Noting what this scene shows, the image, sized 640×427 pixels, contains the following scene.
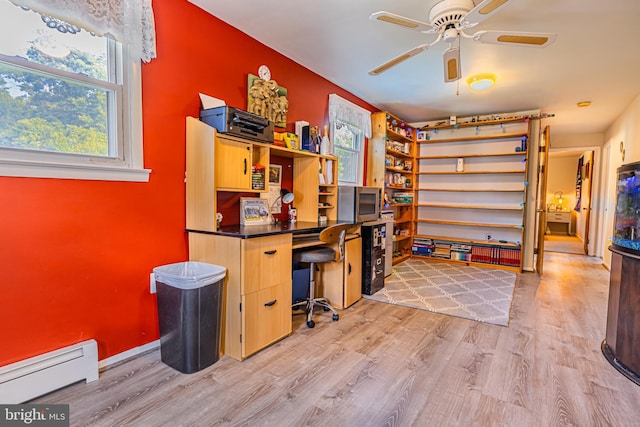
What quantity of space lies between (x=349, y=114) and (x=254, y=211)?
2109mm

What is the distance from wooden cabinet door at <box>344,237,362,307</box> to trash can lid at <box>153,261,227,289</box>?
4.34ft

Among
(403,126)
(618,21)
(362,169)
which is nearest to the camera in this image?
(618,21)

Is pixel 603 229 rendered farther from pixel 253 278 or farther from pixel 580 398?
pixel 253 278

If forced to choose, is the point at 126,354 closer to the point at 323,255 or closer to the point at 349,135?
the point at 323,255

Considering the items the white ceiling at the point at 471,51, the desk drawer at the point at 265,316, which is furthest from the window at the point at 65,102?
the desk drawer at the point at 265,316

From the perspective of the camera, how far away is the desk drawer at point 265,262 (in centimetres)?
208

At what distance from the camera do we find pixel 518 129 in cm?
485

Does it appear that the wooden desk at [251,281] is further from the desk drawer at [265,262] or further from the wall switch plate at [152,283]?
the wall switch plate at [152,283]

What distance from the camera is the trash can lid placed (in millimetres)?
1891

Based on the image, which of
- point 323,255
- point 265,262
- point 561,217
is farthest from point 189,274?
point 561,217

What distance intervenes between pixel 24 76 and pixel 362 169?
11.8ft

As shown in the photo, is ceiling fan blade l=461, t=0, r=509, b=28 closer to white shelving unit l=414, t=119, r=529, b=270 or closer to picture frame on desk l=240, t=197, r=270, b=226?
picture frame on desk l=240, t=197, r=270, b=226

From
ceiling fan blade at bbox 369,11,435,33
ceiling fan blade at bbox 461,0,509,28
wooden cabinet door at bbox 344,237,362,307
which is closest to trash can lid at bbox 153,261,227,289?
wooden cabinet door at bbox 344,237,362,307

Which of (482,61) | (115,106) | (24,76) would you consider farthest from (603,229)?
(24,76)
